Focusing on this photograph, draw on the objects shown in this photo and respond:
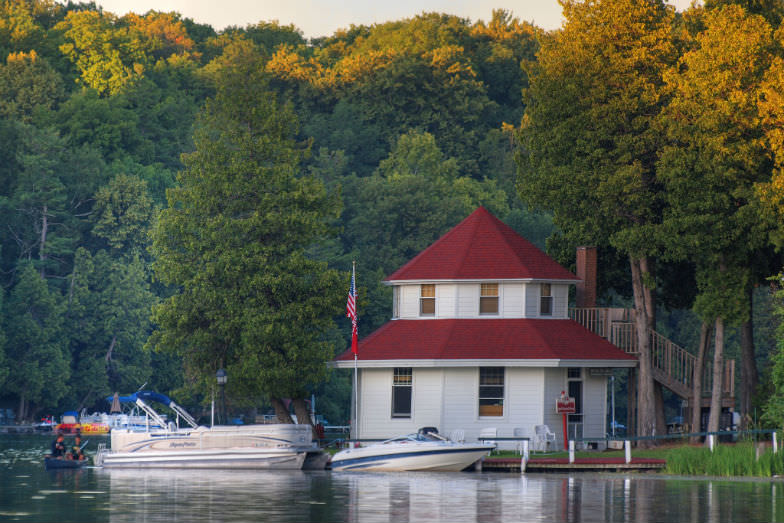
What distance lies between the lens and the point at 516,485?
43781 mm

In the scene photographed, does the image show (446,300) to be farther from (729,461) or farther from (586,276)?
(729,461)

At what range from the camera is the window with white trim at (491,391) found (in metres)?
56.7

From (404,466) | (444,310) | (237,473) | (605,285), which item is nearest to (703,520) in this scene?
(404,466)

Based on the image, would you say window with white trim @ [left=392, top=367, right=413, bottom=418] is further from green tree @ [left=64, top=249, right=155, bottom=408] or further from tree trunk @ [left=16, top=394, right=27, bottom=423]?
tree trunk @ [left=16, top=394, right=27, bottom=423]

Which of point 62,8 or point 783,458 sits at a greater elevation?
point 62,8

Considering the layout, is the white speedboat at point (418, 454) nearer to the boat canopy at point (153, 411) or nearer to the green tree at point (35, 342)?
the boat canopy at point (153, 411)

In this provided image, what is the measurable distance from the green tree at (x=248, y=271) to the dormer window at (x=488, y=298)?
19.9 ft

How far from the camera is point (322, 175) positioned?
120 meters

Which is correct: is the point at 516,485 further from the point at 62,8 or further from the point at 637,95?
the point at 62,8

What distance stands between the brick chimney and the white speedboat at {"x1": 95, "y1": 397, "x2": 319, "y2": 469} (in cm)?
1351

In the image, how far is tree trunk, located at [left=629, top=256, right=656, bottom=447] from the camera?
193 ft

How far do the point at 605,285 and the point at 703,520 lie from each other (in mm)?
34520

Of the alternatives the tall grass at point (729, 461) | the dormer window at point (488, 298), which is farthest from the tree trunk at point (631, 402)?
the tall grass at point (729, 461)

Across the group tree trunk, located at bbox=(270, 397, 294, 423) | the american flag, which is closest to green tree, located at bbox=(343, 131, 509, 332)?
tree trunk, located at bbox=(270, 397, 294, 423)
